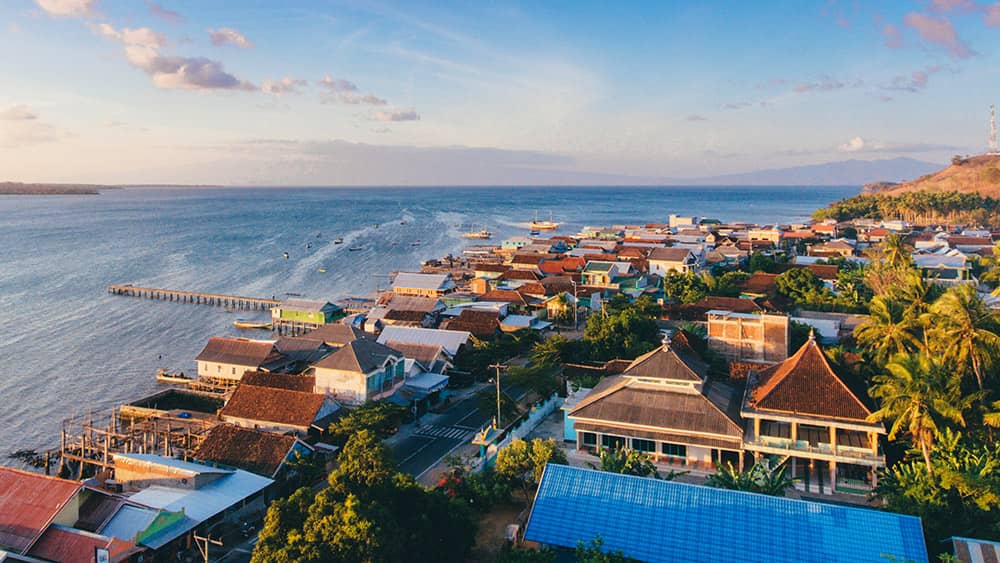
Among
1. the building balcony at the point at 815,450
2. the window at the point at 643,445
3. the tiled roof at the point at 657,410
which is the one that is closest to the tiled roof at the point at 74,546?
the tiled roof at the point at 657,410

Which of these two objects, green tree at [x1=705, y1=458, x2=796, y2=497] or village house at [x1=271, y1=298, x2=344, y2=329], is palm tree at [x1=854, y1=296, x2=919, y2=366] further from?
village house at [x1=271, y1=298, x2=344, y2=329]

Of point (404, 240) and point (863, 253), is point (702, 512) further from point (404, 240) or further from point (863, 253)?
point (404, 240)

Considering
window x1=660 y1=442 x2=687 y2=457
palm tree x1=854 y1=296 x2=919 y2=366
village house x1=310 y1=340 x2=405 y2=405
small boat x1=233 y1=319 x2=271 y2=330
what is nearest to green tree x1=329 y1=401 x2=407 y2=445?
village house x1=310 y1=340 x2=405 y2=405

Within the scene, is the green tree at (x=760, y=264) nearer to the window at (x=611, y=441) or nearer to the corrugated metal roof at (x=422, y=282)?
the corrugated metal roof at (x=422, y=282)

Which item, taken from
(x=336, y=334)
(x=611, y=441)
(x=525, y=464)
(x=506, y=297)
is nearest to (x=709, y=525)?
(x=525, y=464)

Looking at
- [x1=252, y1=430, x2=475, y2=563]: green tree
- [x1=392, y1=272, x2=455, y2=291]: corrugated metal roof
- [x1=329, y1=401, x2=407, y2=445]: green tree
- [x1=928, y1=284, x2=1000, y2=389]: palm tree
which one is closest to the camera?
[x1=252, y1=430, x2=475, y2=563]: green tree

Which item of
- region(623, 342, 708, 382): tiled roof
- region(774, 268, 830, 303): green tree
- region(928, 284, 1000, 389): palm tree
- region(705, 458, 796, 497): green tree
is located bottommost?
region(705, 458, 796, 497): green tree

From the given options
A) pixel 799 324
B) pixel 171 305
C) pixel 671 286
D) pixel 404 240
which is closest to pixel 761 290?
pixel 671 286

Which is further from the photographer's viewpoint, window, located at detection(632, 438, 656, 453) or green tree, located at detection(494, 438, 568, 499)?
window, located at detection(632, 438, 656, 453)
